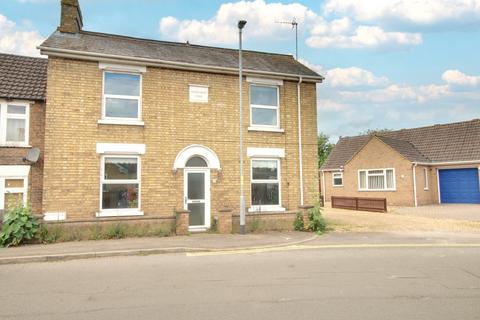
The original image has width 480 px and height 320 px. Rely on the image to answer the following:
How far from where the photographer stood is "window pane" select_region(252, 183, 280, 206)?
Answer: 47.6 ft

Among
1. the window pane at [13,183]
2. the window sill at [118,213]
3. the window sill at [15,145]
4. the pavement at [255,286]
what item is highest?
the window sill at [15,145]

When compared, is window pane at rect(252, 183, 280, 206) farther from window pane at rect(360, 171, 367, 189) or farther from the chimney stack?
window pane at rect(360, 171, 367, 189)

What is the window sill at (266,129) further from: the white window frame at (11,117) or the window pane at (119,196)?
the white window frame at (11,117)

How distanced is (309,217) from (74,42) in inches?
397

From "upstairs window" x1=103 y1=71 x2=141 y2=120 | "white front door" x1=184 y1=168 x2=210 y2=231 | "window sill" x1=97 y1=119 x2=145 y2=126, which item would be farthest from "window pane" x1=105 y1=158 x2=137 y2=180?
"white front door" x1=184 y1=168 x2=210 y2=231

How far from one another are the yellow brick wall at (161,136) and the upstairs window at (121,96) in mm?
239

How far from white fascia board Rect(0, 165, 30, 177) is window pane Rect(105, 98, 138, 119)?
329 centimetres

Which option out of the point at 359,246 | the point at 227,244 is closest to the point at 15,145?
the point at 227,244

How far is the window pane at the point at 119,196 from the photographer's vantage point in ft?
A: 41.8

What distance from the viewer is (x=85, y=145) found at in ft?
41.0

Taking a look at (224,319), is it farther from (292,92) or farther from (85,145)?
(292,92)

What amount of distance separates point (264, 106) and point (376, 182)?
16.2 metres

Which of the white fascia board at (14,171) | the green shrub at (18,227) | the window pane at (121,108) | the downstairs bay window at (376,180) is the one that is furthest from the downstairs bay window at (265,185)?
the downstairs bay window at (376,180)

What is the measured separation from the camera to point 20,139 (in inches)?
531
